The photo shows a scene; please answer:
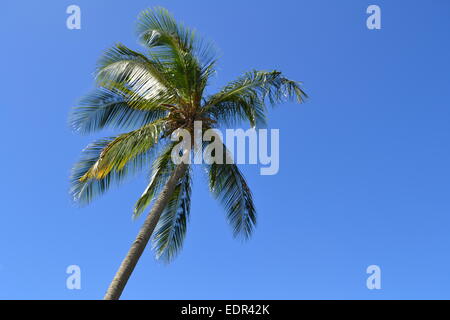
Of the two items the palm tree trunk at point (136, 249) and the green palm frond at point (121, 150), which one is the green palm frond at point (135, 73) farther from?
the palm tree trunk at point (136, 249)

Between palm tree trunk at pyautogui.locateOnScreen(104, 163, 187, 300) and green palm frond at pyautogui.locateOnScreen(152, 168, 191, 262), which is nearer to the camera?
palm tree trunk at pyautogui.locateOnScreen(104, 163, 187, 300)

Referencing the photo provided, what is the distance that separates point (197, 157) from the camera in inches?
485

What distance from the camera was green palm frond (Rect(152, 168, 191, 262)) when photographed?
12.6m

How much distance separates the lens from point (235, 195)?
12.1 m

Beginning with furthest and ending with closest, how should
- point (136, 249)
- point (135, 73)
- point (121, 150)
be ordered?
1. point (135, 73)
2. point (121, 150)
3. point (136, 249)

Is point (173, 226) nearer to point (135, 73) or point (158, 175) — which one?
point (158, 175)

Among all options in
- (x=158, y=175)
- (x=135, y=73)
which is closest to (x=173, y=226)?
(x=158, y=175)

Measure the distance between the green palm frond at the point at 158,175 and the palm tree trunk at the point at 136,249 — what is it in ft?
3.71

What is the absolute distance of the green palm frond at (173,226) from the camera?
497 inches

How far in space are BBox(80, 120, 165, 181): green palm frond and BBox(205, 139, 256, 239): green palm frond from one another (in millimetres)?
2244

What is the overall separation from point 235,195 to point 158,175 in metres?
2.08

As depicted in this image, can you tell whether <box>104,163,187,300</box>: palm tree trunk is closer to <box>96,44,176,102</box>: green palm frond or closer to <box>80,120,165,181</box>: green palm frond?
<box>80,120,165,181</box>: green palm frond
